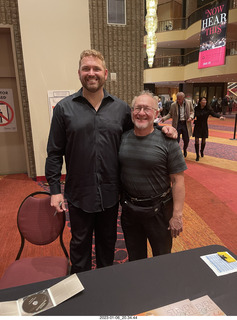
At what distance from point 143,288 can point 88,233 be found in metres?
0.81

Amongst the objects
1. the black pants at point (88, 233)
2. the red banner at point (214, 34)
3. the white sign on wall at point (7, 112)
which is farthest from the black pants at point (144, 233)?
the red banner at point (214, 34)

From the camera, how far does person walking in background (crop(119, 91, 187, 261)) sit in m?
1.45

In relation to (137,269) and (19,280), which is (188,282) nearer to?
(137,269)

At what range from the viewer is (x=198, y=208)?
3.37 meters

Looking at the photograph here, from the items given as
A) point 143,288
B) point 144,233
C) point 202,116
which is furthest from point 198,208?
point 202,116

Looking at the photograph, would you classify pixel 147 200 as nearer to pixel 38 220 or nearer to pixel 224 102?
pixel 38 220

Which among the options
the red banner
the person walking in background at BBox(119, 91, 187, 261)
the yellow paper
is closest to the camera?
the yellow paper

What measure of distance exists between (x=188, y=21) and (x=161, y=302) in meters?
20.0

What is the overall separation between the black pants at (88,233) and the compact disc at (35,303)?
75cm

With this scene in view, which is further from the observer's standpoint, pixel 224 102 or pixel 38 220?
pixel 224 102

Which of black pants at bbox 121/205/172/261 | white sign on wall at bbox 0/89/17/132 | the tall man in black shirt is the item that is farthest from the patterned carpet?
white sign on wall at bbox 0/89/17/132

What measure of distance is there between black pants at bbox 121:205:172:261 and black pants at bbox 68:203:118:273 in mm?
133

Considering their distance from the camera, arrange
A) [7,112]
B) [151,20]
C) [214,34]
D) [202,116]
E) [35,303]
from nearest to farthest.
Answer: [35,303], [7,112], [202,116], [151,20], [214,34]

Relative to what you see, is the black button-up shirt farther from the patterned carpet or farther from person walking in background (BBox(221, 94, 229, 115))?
person walking in background (BBox(221, 94, 229, 115))
